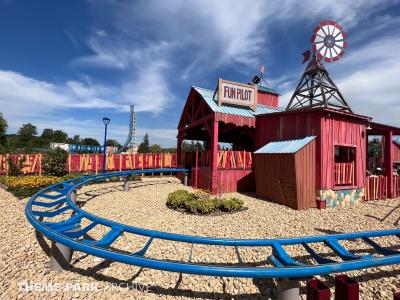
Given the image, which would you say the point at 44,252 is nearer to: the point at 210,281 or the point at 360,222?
the point at 210,281

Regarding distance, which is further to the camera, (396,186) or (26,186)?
(396,186)

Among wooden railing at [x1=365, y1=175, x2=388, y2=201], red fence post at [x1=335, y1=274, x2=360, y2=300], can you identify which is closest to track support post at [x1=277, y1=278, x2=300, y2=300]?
red fence post at [x1=335, y1=274, x2=360, y2=300]

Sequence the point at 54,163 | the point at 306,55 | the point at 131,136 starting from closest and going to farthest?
1. the point at 306,55
2. the point at 54,163
3. the point at 131,136

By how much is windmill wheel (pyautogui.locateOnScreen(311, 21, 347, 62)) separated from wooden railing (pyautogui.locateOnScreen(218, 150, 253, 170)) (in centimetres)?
675

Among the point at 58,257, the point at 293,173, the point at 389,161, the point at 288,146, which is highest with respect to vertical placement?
the point at 288,146

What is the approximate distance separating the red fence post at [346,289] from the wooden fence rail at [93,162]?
16.7 metres

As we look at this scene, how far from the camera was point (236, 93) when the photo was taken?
1262 cm

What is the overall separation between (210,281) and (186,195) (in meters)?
5.02

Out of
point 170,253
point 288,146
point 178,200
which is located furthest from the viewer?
point 288,146

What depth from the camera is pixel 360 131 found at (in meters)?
10.5

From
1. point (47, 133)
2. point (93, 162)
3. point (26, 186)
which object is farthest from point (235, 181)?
point (47, 133)

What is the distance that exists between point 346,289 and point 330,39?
12.9 m

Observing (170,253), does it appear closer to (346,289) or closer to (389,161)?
(346,289)

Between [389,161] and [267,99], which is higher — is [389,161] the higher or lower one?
the lower one
